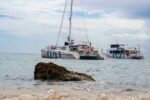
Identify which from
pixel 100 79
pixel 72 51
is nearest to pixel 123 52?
pixel 72 51

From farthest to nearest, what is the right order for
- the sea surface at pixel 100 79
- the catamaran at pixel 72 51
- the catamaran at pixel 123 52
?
1. the catamaran at pixel 123 52
2. the catamaran at pixel 72 51
3. the sea surface at pixel 100 79

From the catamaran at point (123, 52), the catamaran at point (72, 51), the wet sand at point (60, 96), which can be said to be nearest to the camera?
the wet sand at point (60, 96)

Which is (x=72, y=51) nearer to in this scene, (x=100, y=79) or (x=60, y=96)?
(x=100, y=79)

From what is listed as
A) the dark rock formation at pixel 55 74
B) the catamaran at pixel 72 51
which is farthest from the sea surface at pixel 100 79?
the catamaran at pixel 72 51

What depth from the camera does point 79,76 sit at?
94.8 ft

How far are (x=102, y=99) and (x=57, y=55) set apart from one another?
112427 millimetres

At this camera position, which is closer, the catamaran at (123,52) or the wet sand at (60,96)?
the wet sand at (60,96)

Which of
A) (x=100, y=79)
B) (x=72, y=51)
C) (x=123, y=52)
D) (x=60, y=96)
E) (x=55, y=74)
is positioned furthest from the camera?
(x=123, y=52)

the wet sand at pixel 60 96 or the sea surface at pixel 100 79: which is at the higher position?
the wet sand at pixel 60 96

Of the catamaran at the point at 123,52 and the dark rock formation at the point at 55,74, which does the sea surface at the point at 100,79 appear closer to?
the dark rock formation at the point at 55,74

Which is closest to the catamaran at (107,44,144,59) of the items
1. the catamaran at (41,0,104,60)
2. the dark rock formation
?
the catamaran at (41,0,104,60)

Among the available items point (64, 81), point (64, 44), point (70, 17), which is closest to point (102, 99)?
point (64, 81)

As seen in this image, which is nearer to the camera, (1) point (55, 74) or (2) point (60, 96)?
(2) point (60, 96)

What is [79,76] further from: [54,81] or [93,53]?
[93,53]
